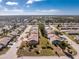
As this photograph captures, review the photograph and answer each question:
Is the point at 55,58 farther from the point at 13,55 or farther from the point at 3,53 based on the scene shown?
the point at 3,53

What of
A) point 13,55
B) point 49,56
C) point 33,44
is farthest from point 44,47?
point 13,55

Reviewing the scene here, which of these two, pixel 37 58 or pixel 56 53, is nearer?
pixel 37 58

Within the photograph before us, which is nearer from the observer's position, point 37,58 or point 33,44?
point 37,58

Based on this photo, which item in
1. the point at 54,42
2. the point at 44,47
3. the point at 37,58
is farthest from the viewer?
the point at 54,42

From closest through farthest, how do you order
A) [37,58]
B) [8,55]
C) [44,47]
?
[37,58]
[8,55]
[44,47]

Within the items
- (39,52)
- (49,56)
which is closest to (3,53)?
(39,52)

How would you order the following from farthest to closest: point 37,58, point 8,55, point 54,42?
1. point 54,42
2. point 8,55
3. point 37,58

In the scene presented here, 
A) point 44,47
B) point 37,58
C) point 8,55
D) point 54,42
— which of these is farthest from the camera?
point 54,42

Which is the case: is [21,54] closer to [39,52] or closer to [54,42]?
[39,52]

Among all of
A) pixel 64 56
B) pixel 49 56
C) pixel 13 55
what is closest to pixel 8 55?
pixel 13 55
